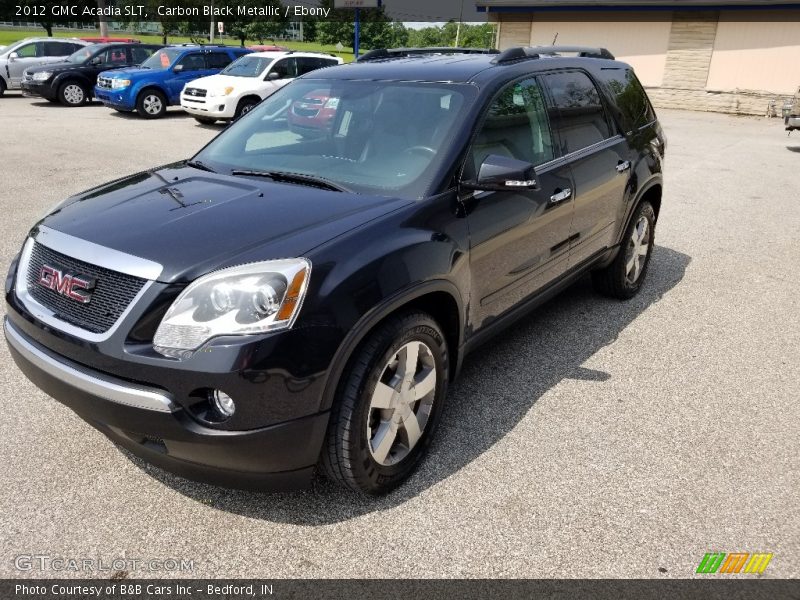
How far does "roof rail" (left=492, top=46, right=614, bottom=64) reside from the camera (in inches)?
150

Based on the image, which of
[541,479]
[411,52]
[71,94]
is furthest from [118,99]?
[541,479]

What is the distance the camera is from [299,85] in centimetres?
398

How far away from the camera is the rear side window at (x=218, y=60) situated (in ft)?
55.4

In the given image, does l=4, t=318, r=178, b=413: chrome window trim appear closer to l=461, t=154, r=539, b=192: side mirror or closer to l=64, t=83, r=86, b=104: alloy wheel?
l=461, t=154, r=539, b=192: side mirror

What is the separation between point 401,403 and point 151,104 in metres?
15.4

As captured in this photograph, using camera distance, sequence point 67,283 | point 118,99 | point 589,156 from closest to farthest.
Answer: point 67,283 → point 589,156 → point 118,99

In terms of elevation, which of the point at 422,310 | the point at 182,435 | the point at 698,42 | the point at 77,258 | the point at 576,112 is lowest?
the point at 182,435

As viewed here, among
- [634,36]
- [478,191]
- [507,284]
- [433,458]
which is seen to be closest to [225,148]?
[478,191]

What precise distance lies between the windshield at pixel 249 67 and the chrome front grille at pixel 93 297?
13.2 metres

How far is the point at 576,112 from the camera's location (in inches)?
163

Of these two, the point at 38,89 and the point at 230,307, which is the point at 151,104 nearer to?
the point at 38,89

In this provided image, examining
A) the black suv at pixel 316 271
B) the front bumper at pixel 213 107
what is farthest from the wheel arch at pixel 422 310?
the front bumper at pixel 213 107
